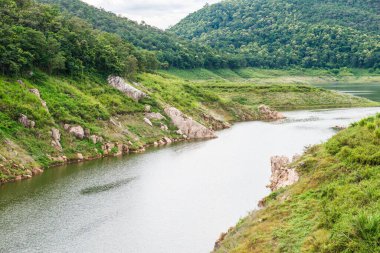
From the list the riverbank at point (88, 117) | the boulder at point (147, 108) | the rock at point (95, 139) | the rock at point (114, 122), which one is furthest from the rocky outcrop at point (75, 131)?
the boulder at point (147, 108)

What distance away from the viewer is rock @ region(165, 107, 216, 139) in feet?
308

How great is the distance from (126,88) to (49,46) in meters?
19.2

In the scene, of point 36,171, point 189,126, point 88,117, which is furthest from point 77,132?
point 189,126

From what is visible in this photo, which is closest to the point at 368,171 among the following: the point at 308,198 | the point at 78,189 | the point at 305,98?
the point at 308,198

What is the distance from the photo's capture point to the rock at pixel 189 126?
93.8 m

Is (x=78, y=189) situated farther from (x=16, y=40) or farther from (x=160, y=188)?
(x=16, y=40)

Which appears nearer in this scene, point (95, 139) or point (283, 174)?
point (283, 174)

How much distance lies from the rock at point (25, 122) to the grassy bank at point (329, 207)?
40966 mm

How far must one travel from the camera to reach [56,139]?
68.2 meters

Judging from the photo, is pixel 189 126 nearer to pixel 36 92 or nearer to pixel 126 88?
pixel 126 88

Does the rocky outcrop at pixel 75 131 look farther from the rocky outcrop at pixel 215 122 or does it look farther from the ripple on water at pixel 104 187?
the rocky outcrop at pixel 215 122

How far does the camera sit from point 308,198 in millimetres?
32125

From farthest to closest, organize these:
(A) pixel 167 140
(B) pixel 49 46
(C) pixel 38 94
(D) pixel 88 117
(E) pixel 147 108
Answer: (E) pixel 147 108 < (A) pixel 167 140 < (B) pixel 49 46 < (D) pixel 88 117 < (C) pixel 38 94

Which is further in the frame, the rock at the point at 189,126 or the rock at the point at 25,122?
the rock at the point at 189,126
